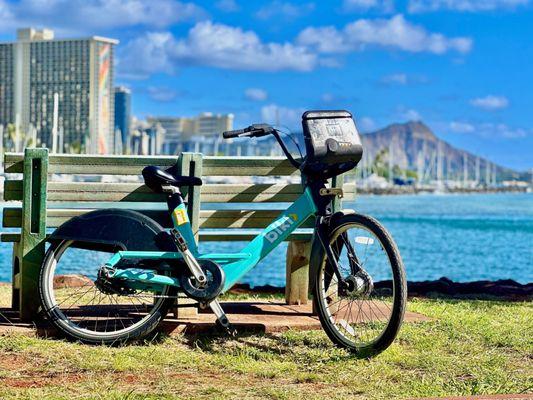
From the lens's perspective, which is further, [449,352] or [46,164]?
[46,164]

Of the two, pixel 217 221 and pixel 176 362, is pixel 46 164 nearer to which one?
pixel 217 221

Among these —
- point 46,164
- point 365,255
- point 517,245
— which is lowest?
point 517,245

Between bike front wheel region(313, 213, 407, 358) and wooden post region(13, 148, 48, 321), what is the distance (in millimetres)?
1986

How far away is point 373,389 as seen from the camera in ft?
17.4

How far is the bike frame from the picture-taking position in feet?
20.9

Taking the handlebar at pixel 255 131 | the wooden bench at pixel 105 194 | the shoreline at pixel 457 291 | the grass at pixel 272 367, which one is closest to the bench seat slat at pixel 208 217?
the wooden bench at pixel 105 194

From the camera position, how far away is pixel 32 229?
690 centimetres

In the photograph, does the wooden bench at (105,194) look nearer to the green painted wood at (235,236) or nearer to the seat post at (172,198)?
the green painted wood at (235,236)

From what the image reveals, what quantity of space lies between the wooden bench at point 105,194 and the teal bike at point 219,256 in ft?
0.98

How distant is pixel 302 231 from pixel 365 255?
115 cm

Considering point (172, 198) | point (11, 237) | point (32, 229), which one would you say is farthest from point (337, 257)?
point (11, 237)

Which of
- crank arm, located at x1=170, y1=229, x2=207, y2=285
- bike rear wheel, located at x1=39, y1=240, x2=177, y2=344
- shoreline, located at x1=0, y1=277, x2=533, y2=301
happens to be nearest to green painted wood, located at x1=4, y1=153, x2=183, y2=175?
bike rear wheel, located at x1=39, y1=240, x2=177, y2=344

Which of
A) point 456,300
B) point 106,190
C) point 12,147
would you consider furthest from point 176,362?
point 12,147

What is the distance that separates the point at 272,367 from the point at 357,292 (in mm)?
838
